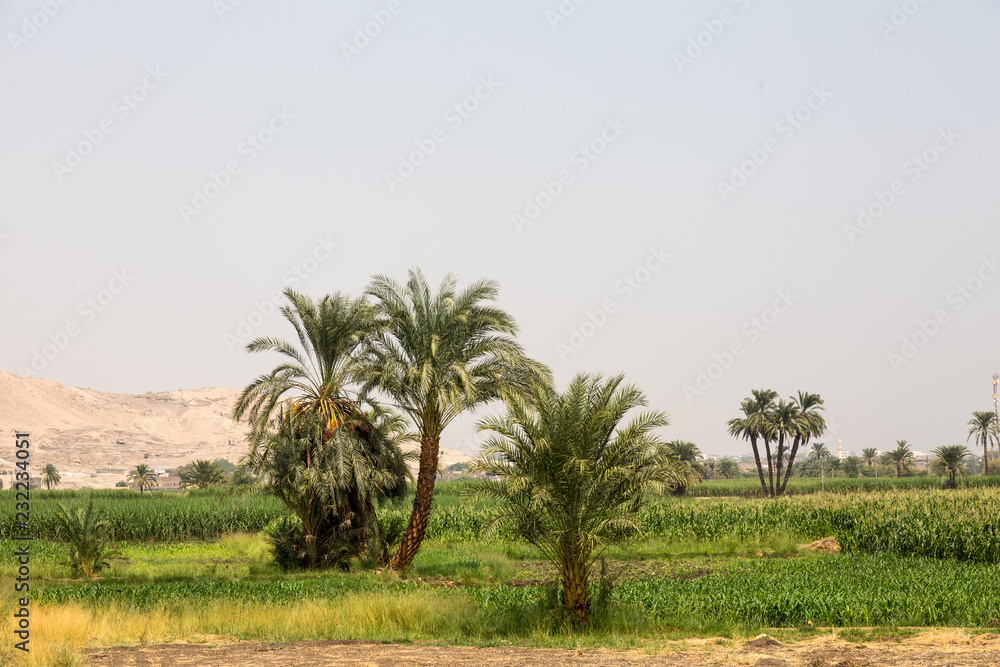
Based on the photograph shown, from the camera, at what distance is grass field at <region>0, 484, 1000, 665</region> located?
17.1 m

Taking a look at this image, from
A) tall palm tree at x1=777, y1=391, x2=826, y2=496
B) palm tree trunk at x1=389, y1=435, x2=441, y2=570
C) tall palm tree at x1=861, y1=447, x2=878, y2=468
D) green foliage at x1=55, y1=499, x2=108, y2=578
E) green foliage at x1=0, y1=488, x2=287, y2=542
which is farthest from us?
tall palm tree at x1=861, y1=447, x2=878, y2=468

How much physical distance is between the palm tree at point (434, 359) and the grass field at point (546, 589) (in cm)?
494

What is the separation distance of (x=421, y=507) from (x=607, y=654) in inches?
609

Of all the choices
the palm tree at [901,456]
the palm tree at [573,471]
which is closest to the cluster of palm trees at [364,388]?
the palm tree at [573,471]

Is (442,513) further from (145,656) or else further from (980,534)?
(145,656)

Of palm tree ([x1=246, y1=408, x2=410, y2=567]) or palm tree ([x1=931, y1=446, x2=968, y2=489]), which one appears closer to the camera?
palm tree ([x1=246, y1=408, x2=410, y2=567])

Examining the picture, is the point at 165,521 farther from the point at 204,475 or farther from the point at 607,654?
the point at 204,475

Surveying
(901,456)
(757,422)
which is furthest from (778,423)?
(901,456)

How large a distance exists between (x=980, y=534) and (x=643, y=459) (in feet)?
63.9

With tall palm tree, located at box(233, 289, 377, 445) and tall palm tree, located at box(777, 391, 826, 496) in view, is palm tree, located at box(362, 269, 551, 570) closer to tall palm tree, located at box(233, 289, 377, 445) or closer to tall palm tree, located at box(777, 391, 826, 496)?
tall palm tree, located at box(233, 289, 377, 445)

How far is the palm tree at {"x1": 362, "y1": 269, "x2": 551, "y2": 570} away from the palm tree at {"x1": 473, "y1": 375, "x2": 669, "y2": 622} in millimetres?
9925

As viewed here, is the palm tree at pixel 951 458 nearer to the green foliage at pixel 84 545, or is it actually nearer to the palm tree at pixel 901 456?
the palm tree at pixel 901 456

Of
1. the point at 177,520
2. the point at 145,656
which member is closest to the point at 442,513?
the point at 177,520

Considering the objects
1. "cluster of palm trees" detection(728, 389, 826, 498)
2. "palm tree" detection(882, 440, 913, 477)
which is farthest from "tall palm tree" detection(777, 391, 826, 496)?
"palm tree" detection(882, 440, 913, 477)
